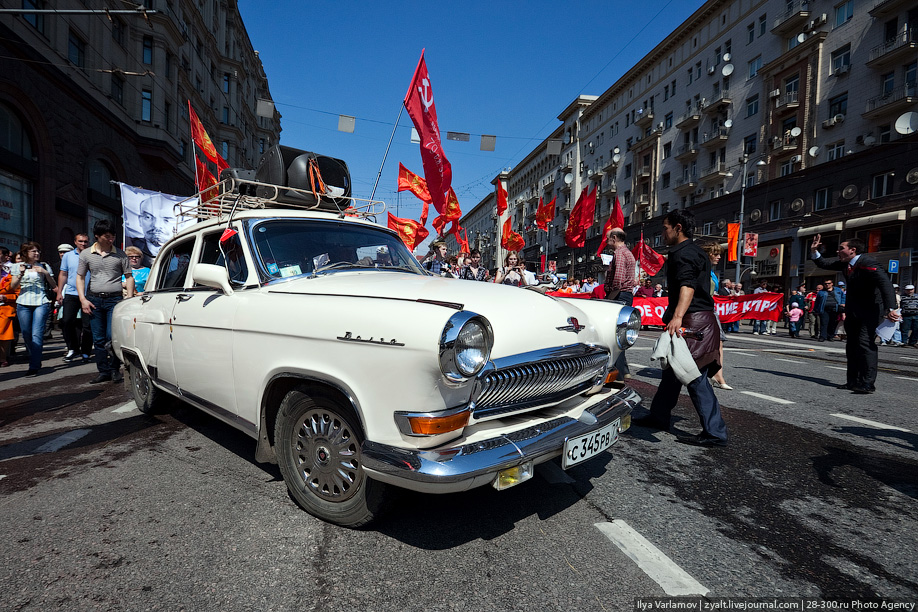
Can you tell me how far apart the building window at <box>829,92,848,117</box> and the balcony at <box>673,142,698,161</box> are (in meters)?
11.3

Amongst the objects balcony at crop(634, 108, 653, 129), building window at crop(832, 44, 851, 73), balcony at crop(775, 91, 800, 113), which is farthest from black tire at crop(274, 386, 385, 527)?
balcony at crop(634, 108, 653, 129)

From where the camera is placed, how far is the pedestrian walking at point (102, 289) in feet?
20.7

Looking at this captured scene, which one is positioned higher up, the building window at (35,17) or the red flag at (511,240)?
the building window at (35,17)

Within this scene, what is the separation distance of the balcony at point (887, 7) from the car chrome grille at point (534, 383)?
1326 inches

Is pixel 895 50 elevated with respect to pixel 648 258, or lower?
elevated

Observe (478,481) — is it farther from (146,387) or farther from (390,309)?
(146,387)

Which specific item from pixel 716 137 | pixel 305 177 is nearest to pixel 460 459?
pixel 305 177

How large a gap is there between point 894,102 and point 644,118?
24.7m

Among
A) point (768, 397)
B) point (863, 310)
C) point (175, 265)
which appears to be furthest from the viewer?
point (863, 310)

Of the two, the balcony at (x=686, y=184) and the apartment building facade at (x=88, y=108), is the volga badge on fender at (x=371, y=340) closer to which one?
the apartment building facade at (x=88, y=108)

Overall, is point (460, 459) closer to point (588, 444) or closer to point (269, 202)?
point (588, 444)

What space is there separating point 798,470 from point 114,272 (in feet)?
24.7

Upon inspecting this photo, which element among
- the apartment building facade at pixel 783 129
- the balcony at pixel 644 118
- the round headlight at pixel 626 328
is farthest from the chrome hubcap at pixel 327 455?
the balcony at pixel 644 118

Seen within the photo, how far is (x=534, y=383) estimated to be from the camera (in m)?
2.42
